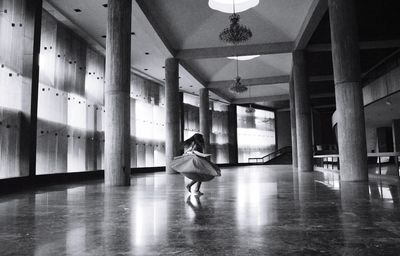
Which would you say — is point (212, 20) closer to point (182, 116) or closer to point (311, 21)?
point (311, 21)

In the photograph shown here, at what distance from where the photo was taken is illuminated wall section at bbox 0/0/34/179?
10148mm

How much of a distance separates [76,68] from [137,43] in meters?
3.45

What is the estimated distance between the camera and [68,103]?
15.2 metres

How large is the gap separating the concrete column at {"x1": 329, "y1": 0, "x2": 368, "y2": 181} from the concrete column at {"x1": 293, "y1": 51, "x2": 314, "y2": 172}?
313 inches

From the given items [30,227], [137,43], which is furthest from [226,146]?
[30,227]

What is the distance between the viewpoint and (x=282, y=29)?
1722 cm

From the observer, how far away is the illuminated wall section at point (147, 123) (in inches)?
876

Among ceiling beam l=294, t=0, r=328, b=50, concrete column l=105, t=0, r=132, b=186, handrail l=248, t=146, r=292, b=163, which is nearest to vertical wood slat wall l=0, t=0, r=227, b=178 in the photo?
concrete column l=105, t=0, r=132, b=186

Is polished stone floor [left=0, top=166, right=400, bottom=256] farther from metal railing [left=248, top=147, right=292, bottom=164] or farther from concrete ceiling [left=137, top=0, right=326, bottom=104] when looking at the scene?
metal railing [left=248, top=147, right=292, bottom=164]

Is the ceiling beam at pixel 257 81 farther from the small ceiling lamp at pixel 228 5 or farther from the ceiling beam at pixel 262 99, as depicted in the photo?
the small ceiling lamp at pixel 228 5

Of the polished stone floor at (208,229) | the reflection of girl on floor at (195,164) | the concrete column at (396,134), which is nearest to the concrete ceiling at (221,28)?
the reflection of girl on floor at (195,164)

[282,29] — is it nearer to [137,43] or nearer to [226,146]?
[137,43]

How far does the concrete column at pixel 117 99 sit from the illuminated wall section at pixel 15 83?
9.21ft

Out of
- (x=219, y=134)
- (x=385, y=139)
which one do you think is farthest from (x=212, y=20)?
(x=385, y=139)
